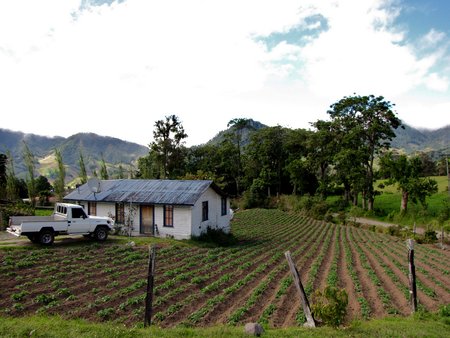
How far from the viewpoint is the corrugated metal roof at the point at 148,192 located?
24.1 meters

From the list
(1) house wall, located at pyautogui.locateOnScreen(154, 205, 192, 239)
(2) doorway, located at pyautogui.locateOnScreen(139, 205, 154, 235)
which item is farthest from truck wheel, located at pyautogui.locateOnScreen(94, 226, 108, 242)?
(1) house wall, located at pyautogui.locateOnScreen(154, 205, 192, 239)

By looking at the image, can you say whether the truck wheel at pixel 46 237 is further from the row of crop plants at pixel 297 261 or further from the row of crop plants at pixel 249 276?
the row of crop plants at pixel 297 261

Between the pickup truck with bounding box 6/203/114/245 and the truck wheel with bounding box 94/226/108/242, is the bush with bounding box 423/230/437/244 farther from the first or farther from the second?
the truck wheel with bounding box 94/226/108/242

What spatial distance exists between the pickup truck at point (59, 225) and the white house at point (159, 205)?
3701mm

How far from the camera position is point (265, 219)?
42.8 m

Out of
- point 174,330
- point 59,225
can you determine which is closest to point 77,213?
point 59,225

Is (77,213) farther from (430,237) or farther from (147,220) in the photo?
(430,237)

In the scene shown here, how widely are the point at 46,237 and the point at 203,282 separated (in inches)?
384

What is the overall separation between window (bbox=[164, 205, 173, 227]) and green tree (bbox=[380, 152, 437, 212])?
35654mm

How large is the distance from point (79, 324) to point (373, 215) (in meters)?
48.9

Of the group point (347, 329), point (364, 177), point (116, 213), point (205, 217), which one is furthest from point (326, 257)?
point (364, 177)

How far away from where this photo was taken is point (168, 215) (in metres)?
24.2

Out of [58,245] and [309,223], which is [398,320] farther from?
[309,223]

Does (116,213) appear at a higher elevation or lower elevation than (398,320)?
higher
